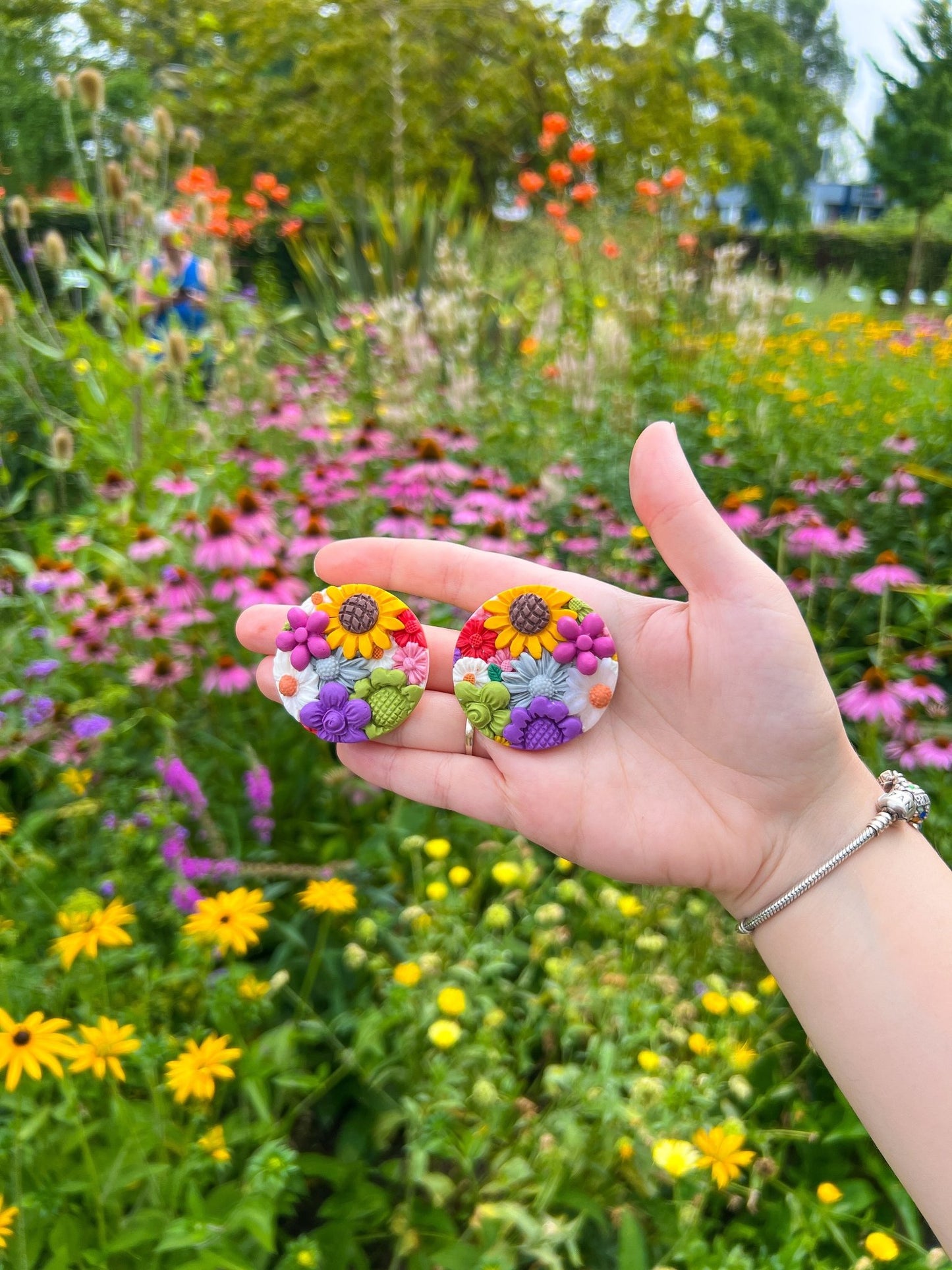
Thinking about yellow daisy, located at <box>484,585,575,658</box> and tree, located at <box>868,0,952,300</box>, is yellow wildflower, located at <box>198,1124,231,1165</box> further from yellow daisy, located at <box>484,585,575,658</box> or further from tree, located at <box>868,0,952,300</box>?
tree, located at <box>868,0,952,300</box>

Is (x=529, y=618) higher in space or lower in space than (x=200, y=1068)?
higher

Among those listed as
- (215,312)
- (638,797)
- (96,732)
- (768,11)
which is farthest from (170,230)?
(768,11)

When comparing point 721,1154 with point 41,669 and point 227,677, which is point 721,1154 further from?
point 41,669

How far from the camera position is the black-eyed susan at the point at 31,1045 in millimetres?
805

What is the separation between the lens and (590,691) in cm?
115

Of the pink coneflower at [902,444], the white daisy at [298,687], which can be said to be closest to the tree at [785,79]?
the pink coneflower at [902,444]

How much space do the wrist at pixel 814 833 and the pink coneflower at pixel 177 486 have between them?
1431 millimetres

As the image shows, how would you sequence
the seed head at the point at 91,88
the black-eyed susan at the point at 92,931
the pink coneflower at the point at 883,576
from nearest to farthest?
1. the black-eyed susan at the point at 92,931
2. the pink coneflower at the point at 883,576
3. the seed head at the point at 91,88

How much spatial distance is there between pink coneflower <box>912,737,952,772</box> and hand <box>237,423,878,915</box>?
515 mm

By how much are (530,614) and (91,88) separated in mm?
1910

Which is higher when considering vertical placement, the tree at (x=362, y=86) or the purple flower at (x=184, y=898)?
the tree at (x=362, y=86)

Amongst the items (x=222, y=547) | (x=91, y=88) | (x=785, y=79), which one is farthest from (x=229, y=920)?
(x=785, y=79)

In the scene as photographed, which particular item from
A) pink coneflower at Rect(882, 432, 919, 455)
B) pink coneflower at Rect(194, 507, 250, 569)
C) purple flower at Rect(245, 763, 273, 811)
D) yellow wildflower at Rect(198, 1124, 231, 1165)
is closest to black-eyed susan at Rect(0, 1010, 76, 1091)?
yellow wildflower at Rect(198, 1124, 231, 1165)

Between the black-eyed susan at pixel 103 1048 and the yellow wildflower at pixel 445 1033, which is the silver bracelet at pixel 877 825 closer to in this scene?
the yellow wildflower at pixel 445 1033
